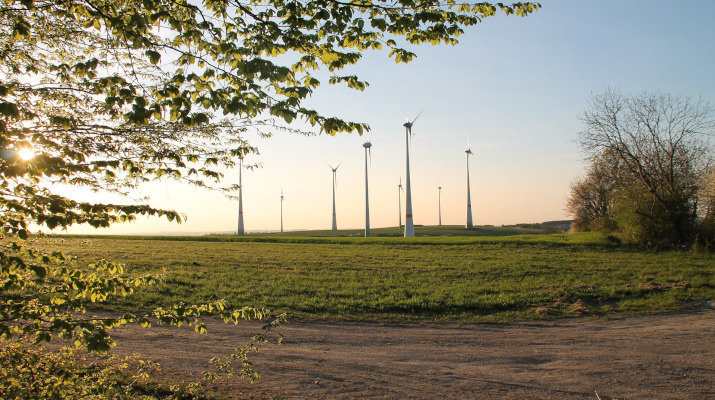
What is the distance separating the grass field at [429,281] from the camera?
13695 millimetres

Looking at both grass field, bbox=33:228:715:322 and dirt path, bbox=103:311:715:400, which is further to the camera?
grass field, bbox=33:228:715:322

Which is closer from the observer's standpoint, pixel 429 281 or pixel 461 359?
A: pixel 461 359

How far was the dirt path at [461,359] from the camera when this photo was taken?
22.4 feet

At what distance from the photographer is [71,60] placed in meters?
6.59

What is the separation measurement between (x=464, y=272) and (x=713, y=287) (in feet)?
30.8

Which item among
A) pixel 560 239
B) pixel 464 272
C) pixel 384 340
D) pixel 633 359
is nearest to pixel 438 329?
pixel 384 340

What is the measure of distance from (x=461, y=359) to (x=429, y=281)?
402 inches

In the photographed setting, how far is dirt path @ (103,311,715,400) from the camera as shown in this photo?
22.4ft

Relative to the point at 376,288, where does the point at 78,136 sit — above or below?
above

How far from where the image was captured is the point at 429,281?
18.7 metres

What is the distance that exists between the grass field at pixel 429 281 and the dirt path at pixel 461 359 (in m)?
1.50

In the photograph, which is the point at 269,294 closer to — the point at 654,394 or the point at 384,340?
the point at 384,340

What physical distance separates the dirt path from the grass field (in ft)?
4.93

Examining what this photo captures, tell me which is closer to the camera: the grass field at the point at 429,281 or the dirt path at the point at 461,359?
the dirt path at the point at 461,359
